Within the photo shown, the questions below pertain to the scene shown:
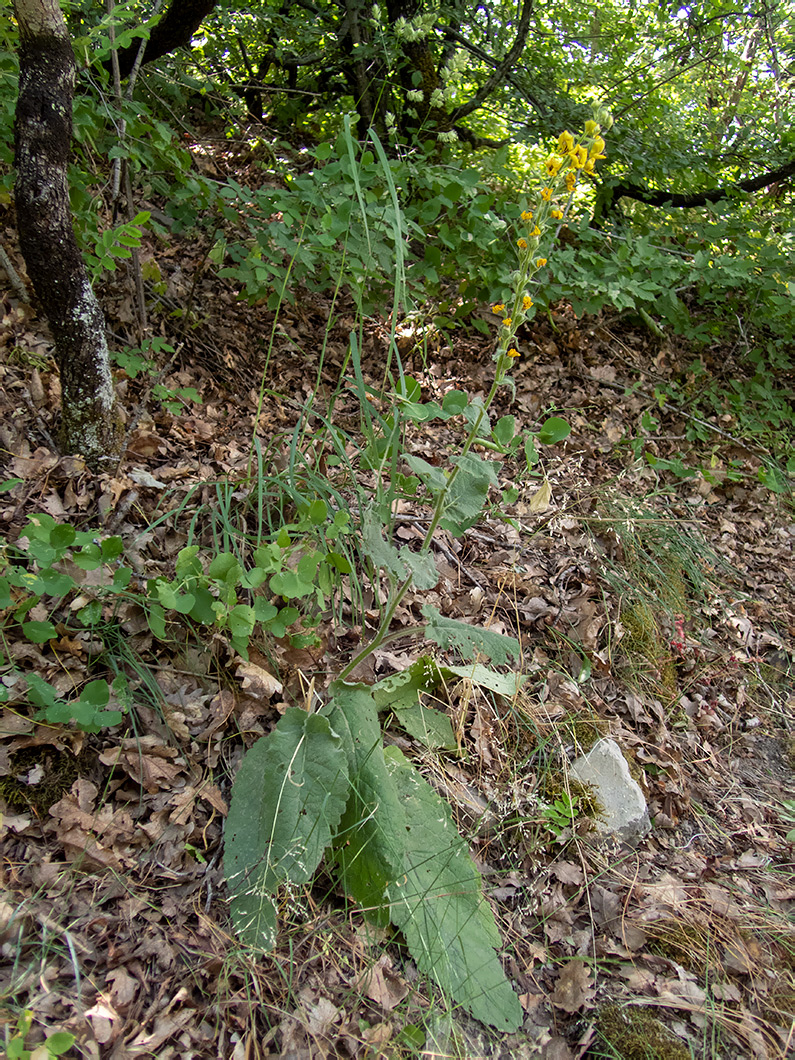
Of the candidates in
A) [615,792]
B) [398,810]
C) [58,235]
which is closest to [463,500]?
[398,810]

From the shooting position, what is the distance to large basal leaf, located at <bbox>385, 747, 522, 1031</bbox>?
5.17 feet

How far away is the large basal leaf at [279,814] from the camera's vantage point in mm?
1528

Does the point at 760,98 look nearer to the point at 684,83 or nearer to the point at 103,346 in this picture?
the point at 684,83

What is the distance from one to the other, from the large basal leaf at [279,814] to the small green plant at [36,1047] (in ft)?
1.42

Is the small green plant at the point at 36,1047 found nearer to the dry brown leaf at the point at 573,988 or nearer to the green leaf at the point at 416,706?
the green leaf at the point at 416,706

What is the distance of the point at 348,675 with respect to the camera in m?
2.16

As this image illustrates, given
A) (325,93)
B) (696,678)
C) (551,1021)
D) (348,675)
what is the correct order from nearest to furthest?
(551,1021) → (348,675) → (696,678) → (325,93)

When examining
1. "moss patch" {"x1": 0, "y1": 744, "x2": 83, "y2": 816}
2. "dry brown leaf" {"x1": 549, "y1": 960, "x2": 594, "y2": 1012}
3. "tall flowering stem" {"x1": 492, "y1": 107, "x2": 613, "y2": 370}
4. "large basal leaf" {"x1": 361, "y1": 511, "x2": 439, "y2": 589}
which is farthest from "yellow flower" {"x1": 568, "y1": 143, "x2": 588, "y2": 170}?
"dry brown leaf" {"x1": 549, "y1": 960, "x2": 594, "y2": 1012}

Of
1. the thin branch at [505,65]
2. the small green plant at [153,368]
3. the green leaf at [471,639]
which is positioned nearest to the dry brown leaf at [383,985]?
the green leaf at [471,639]

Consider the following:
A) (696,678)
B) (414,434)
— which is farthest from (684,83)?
(696,678)

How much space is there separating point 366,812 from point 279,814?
0.81 ft

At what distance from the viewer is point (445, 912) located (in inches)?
66.4

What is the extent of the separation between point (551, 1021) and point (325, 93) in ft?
16.9

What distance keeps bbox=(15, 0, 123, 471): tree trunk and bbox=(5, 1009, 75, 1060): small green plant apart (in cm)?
175
